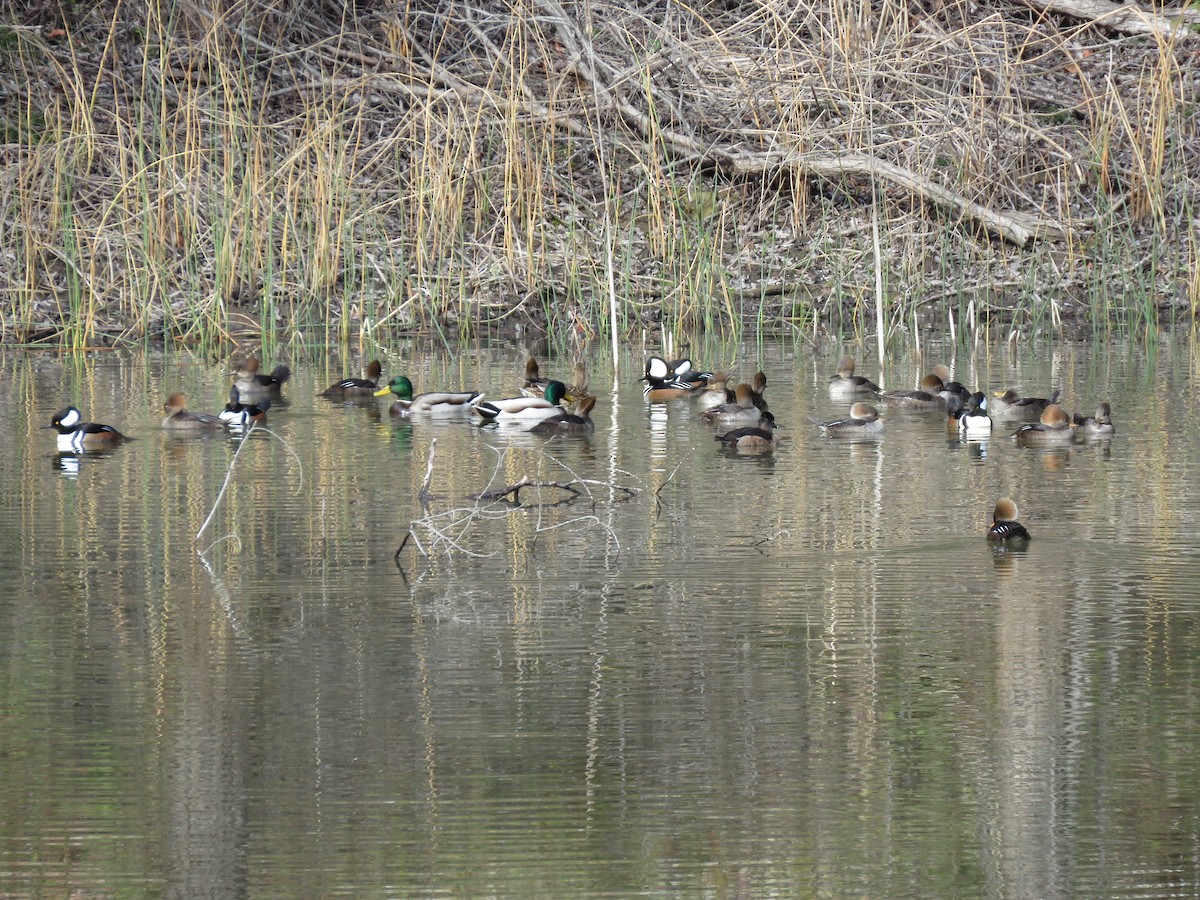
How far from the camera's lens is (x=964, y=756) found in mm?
5629

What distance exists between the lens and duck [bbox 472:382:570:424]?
13.4m

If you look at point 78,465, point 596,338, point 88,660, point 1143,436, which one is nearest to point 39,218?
point 596,338

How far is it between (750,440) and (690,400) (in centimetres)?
278

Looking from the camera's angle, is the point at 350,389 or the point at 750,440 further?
the point at 350,389

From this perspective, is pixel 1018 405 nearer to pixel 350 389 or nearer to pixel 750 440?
pixel 750 440

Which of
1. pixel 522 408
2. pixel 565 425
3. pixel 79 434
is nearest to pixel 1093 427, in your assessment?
A: pixel 565 425

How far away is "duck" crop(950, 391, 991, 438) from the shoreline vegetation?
3235 mm

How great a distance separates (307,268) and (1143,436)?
927 cm

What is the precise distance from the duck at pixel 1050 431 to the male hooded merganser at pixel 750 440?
1.52 m

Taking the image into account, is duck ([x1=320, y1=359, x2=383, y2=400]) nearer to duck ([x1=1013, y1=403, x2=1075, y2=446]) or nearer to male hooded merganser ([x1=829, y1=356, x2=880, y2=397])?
male hooded merganser ([x1=829, y1=356, x2=880, y2=397])

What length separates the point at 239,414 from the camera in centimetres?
1316

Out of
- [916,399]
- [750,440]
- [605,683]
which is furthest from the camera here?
[916,399]

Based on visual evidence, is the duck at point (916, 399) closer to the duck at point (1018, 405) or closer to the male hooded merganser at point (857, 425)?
the duck at point (1018, 405)

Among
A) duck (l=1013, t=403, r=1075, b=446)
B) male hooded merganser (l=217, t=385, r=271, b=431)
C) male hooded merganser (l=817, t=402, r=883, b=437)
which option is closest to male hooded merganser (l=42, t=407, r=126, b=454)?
male hooded merganser (l=217, t=385, r=271, b=431)
